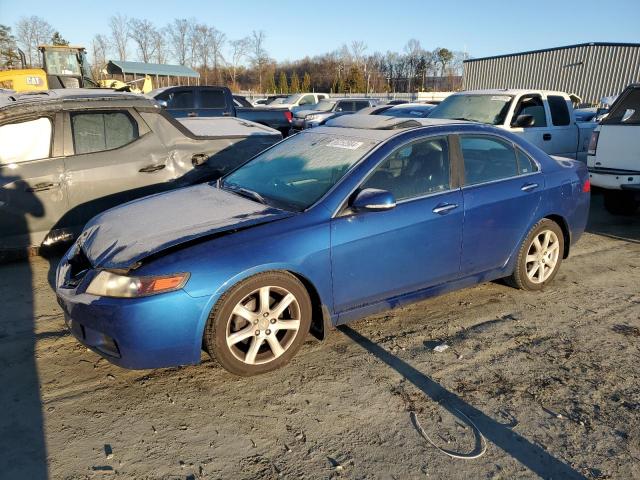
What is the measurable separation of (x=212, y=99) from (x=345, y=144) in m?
9.59

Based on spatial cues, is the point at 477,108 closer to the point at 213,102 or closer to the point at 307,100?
the point at 213,102

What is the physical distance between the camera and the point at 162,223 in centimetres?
349

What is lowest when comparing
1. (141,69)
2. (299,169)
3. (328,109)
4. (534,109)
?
(328,109)

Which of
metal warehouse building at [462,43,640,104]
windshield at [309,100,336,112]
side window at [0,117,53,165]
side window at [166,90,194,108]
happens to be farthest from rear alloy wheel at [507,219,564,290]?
metal warehouse building at [462,43,640,104]

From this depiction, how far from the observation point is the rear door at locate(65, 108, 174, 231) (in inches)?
211

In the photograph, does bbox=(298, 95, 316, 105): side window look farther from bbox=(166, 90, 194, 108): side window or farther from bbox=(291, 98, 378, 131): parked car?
bbox=(166, 90, 194, 108): side window

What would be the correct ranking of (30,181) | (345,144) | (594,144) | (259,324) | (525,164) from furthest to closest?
1. (594,144)
2. (30,181)
3. (525,164)
4. (345,144)
5. (259,324)

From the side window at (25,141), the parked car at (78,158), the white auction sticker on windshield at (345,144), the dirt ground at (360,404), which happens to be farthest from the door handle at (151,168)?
the white auction sticker on windshield at (345,144)

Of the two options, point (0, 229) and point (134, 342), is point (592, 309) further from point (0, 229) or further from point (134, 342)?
point (0, 229)

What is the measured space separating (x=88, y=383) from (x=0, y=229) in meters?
2.72

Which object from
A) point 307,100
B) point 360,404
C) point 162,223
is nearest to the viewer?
point 360,404

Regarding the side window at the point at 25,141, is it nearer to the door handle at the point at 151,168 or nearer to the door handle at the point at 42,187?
the door handle at the point at 42,187

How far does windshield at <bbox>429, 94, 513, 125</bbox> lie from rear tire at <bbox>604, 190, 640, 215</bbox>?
2057mm

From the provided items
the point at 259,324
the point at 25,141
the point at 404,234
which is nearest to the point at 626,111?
the point at 404,234
